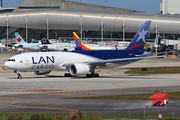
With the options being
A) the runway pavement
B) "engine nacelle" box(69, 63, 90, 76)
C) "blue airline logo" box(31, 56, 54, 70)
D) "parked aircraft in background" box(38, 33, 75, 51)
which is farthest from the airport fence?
"parked aircraft in background" box(38, 33, 75, 51)

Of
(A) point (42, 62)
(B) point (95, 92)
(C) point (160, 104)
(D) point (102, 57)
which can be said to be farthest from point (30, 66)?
(C) point (160, 104)

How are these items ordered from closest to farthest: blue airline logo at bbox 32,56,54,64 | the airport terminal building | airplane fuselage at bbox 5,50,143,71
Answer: airplane fuselage at bbox 5,50,143,71, blue airline logo at bbox 32,56,54,64, the airport terminal building

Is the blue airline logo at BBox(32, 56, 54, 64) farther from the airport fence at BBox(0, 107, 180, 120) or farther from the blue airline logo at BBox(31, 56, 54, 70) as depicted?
the airport fence at BBox(0, 107, 180, 120)

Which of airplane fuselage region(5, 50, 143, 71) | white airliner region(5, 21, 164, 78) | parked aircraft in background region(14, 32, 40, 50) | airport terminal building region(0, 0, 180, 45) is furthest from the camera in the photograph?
airport terminal building region(0, 0, 180, 45)

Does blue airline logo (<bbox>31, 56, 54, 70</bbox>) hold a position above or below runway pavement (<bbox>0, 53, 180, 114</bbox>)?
above

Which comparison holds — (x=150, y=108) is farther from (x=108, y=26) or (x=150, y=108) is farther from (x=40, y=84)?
(x=108, y=26)

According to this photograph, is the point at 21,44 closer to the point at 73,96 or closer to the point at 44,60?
the point at 44,60

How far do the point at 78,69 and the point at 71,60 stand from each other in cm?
300

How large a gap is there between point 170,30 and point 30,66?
132 meters

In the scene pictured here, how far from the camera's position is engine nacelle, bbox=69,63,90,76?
49125 mm

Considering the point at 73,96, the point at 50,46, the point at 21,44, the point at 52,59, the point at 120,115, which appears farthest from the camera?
the point at 21,44

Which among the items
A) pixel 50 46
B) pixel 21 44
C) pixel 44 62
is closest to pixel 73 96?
pixel 44 62

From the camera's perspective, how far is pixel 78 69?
161 ft

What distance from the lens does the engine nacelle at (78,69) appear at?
1934 inches
